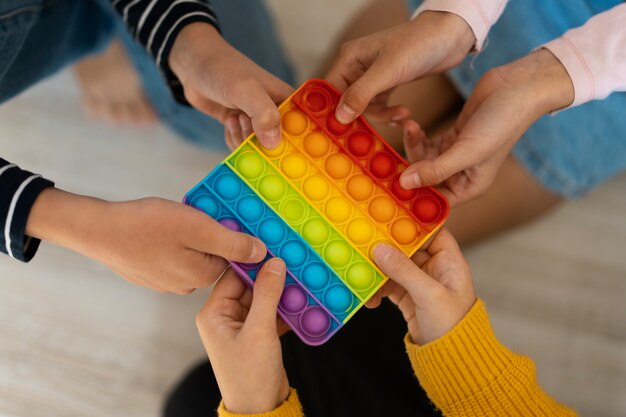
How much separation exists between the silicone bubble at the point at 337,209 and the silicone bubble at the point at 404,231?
5 cm

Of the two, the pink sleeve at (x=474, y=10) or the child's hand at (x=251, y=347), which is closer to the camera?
the child's hand at (x=251, y=347)

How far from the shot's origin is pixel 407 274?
1.71ft

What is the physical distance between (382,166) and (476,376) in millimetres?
219

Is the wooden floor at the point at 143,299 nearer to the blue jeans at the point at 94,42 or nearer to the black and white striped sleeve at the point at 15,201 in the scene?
the blue jeans at the point at 94,42

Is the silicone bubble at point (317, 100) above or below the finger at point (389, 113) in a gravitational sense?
above

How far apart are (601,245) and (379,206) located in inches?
22.2

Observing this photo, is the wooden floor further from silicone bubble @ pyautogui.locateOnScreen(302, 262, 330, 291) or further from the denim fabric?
silicone bubble @ pyautogui.locateOnScreen(302, 262, 330, 291)

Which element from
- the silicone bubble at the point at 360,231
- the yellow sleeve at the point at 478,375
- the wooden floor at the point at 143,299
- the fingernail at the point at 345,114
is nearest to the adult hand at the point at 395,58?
the fingernail at the point at 345,114

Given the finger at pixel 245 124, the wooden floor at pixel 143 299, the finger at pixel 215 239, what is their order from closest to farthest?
the finger at pixel 215 239
the finger at pixel 245 124
the wooden floor at pixel 143 299

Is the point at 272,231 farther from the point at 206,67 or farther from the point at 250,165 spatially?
the point at 206,67

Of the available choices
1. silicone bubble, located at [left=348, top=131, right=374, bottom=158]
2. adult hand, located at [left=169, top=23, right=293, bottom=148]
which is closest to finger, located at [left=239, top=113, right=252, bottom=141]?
adult hand, located at [left=169, top=23, right=293, bottom=148]

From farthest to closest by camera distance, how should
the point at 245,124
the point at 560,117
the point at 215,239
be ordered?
the point at 560,117 → the point at 245,124 → the point at 215,239

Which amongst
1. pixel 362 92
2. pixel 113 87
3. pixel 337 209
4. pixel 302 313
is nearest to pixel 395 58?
pixel 362 92

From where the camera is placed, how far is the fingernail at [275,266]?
20.5 inches
